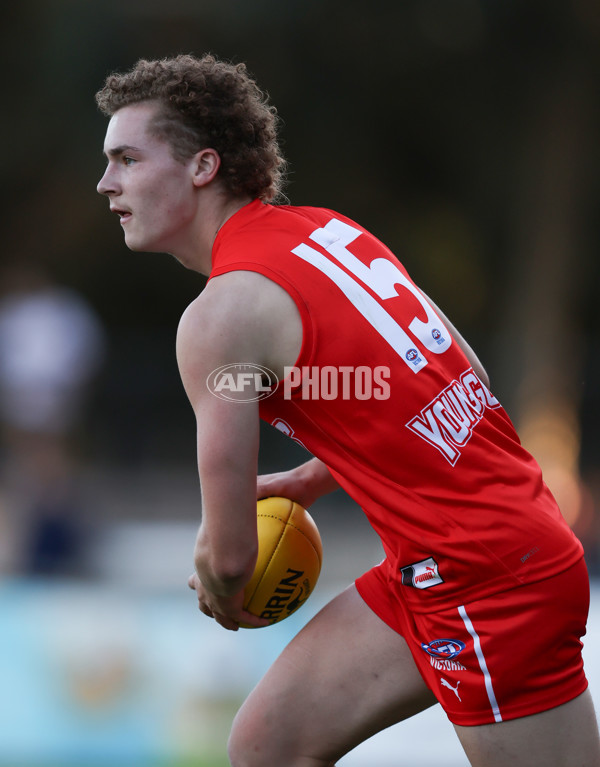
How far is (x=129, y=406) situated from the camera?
9812 millimetres

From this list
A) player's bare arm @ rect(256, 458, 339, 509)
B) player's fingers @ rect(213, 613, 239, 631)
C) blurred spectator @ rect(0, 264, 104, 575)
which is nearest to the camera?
player's fingers @ rect(213, 613, 239, 631)

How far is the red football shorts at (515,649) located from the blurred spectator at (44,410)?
559 centimetres

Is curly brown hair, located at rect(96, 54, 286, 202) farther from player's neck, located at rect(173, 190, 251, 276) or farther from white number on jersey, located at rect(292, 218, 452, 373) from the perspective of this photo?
white number on jersey, located at rect(292, 218, 452, 373)

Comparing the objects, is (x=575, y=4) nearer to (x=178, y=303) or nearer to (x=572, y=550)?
(x=178, y=303)

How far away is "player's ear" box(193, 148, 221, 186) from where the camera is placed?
8.42ft

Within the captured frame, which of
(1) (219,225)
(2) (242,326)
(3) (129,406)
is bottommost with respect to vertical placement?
(3) (129,406)

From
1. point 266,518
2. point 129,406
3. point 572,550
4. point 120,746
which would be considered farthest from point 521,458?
point 129,406

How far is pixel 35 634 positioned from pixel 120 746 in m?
1.07

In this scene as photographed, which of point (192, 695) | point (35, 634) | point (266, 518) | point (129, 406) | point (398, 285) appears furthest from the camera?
point (129, 406)

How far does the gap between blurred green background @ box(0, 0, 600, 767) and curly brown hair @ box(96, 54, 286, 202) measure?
5.42 meters

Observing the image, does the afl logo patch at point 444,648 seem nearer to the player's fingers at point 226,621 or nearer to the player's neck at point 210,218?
the player's fingers at point 226,621

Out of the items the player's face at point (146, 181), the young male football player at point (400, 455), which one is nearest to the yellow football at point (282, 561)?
the young male football player at point (400, 455)

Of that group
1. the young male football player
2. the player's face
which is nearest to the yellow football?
the young male football player

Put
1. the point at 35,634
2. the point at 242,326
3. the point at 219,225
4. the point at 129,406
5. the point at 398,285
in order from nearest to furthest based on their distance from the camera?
the point at 242,326 < the point at 398,285 < the point at 219,225 < the point at 35,634 < the point at 129,406
